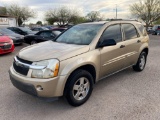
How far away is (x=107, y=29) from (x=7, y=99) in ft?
9.07

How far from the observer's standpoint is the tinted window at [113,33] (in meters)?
3.73

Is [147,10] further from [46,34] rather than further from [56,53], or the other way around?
[56,53]

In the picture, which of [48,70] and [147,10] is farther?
[147,10]

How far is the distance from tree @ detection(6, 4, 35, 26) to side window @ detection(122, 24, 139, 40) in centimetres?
4115

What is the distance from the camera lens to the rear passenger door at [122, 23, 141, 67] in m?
4.26

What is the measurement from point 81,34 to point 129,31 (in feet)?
4.89

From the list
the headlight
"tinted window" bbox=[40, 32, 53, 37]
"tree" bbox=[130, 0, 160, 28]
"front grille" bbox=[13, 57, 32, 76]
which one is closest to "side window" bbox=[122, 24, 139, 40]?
the headlight

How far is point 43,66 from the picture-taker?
108 inches

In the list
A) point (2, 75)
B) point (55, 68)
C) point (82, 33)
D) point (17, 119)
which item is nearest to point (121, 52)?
point (82, 33)

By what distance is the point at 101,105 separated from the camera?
321 cm

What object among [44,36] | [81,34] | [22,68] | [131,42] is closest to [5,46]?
[44,36]

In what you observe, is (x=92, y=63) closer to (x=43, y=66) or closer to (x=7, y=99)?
(x=43, y=66)

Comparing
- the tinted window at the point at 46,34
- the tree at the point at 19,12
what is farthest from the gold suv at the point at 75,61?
the tree at the point at 19,12

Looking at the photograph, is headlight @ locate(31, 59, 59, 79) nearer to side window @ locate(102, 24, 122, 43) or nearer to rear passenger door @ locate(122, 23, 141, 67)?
side window @ locate(102, 24, 122, 43)
